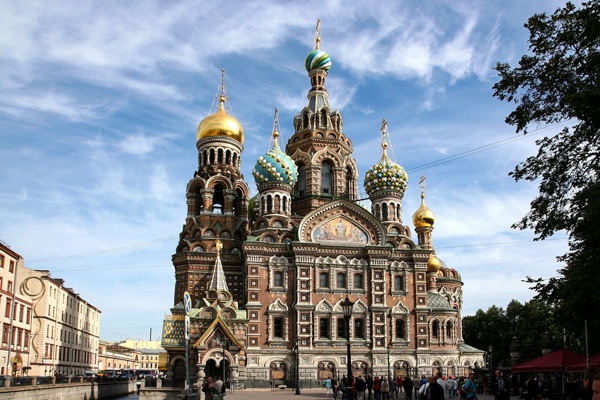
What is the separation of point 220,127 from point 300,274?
47.4 feet

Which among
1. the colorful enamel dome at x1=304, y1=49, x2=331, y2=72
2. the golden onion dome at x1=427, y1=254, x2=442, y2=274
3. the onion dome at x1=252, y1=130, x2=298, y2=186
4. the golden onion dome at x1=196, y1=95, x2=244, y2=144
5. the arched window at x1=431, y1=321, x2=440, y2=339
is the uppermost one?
the colorful enamel dome at x1=304, y1=49, x2=331, y2=72

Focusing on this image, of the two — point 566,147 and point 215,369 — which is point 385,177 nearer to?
point 215,369

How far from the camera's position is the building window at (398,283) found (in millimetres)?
46625

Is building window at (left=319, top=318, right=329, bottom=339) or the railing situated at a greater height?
building window at (left=319, top=318, right=329, bottom=339)

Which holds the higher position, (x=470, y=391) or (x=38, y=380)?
(x=470, y=391)

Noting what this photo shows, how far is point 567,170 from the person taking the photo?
19.6m

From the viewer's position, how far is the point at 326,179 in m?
51.9

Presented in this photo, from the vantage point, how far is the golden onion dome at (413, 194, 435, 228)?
53428mm

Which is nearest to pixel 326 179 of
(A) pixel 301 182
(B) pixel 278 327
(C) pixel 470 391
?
(A) pixel 301 182

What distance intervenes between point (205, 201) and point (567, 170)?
1319 inches

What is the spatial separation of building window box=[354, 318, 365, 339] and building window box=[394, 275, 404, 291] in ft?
12.1

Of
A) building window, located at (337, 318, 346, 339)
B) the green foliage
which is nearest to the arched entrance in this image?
building window, located at (337, 318, 346, 339)

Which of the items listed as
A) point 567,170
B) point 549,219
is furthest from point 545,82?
point 549,219

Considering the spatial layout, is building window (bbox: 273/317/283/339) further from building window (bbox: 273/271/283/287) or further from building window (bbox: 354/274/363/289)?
building window (bbox: 354/274/363/289)
